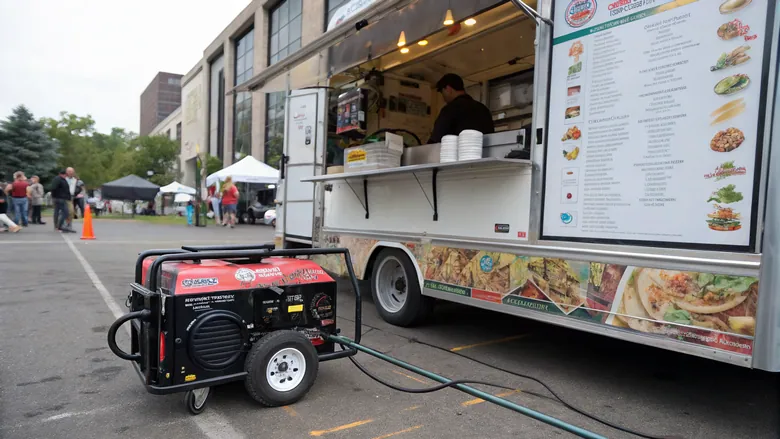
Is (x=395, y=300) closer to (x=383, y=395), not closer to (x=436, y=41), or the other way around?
(x=383, y=395)

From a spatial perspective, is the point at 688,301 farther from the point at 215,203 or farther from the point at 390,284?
the point at 215,203

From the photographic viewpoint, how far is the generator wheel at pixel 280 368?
3055 millimetres

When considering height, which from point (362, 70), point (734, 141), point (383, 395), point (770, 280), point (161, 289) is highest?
point (362, 70)

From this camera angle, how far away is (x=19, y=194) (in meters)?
16.0

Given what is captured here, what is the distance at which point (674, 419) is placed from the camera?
3.12 m

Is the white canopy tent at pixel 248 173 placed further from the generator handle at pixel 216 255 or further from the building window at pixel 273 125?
the generator handle at pixel 216 255

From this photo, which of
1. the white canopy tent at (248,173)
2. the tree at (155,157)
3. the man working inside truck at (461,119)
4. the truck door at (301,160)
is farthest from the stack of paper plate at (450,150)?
the tree at (155,157)

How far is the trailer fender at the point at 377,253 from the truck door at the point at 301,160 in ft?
4.60

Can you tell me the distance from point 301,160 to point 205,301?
14.4 ft

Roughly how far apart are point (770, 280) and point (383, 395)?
2.39 m

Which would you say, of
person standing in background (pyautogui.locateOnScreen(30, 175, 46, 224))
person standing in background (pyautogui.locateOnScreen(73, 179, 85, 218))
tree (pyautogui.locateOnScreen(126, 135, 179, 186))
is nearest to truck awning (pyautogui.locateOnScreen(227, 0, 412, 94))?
person standing in background (pyautogui.locateOnScreen(30, 175, 46, 224))

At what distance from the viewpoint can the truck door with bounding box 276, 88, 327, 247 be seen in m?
6.80

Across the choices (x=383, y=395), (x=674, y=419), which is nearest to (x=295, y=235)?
(x=383, y=395)

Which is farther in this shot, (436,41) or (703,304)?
(436,41)
